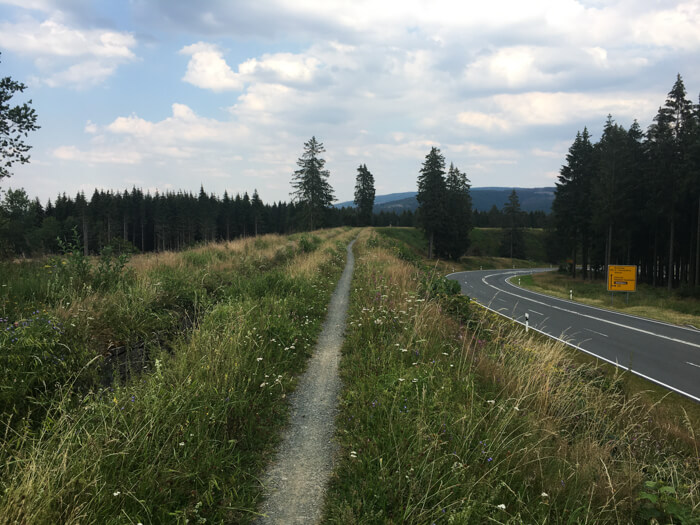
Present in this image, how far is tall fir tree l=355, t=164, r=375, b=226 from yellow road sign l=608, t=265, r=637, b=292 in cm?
7723

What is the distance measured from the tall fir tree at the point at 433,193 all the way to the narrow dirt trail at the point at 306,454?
64683 millimetres

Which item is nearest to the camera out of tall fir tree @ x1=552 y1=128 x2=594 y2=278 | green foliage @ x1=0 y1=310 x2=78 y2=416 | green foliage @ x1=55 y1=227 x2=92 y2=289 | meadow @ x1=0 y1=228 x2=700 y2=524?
meadow @ x1=0 y1=228 x2=700 y2=524

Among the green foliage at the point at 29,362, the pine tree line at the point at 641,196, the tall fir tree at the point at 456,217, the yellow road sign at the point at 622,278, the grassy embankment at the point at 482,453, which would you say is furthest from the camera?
the tall fir tree at the point at 456,217

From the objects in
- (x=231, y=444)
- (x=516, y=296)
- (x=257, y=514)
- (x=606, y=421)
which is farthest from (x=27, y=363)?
(x=516, y=296)

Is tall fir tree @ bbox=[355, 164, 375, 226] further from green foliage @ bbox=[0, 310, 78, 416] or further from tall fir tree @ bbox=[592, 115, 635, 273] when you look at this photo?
green foliage @ bbox=[0, 310, 78, 416]

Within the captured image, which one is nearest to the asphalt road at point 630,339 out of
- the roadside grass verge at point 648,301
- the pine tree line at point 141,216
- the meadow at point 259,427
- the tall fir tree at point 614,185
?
the roadside grass verge at point 648,301

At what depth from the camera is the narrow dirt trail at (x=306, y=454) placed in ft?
9.87

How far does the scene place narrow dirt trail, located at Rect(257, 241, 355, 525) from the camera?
301 centimetres

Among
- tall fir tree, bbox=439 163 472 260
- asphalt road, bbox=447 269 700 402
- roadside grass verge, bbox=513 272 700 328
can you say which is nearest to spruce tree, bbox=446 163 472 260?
tall fir tree, bbox=439 163 472 260

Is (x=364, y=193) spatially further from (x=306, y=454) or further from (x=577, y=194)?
(x=306, y=454)

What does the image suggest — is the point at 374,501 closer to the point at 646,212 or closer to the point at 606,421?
the point at 606,421

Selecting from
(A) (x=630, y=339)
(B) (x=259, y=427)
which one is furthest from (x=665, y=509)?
(A) (x=630, y=339)

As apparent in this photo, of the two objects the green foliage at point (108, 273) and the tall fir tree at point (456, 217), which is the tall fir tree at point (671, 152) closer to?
the tall fir tree at point (456, 217)

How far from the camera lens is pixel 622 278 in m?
31.8
